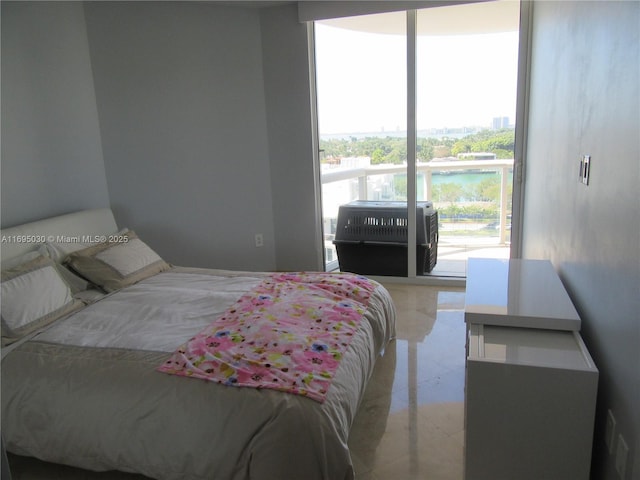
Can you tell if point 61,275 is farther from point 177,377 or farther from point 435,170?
point 435,170

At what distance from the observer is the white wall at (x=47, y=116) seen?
2969mm

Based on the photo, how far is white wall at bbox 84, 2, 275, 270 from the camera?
378 centimetres

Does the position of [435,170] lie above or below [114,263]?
above

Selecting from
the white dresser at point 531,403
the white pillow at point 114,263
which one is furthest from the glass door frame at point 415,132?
the white dresser at point 531,403

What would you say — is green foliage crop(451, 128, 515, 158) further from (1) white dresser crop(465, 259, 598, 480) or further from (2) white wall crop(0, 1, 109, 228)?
(2) white wall crop(0, 1, 109, 228)

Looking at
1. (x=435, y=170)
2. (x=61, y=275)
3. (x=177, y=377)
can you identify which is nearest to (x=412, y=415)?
(x=177, y=377)

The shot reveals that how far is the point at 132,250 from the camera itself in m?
3.16

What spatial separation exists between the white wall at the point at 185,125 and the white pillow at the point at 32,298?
1425mm

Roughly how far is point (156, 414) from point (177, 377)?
15 cm

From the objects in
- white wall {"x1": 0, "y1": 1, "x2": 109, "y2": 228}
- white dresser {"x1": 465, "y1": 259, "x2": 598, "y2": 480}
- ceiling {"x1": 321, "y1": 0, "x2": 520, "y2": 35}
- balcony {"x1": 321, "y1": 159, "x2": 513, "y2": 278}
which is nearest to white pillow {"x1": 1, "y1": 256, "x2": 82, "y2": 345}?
white wall {"x1": 0, "y1": 1, "x2": 109, "y2": 228}

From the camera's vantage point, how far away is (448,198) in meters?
4.18

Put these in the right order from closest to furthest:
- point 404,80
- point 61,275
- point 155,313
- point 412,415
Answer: point 412,415
point 155,313
point 61,275
point 404,80

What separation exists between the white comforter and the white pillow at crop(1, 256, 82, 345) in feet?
0.49

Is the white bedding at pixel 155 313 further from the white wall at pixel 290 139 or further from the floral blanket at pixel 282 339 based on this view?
the white wall at pixel 290 139
